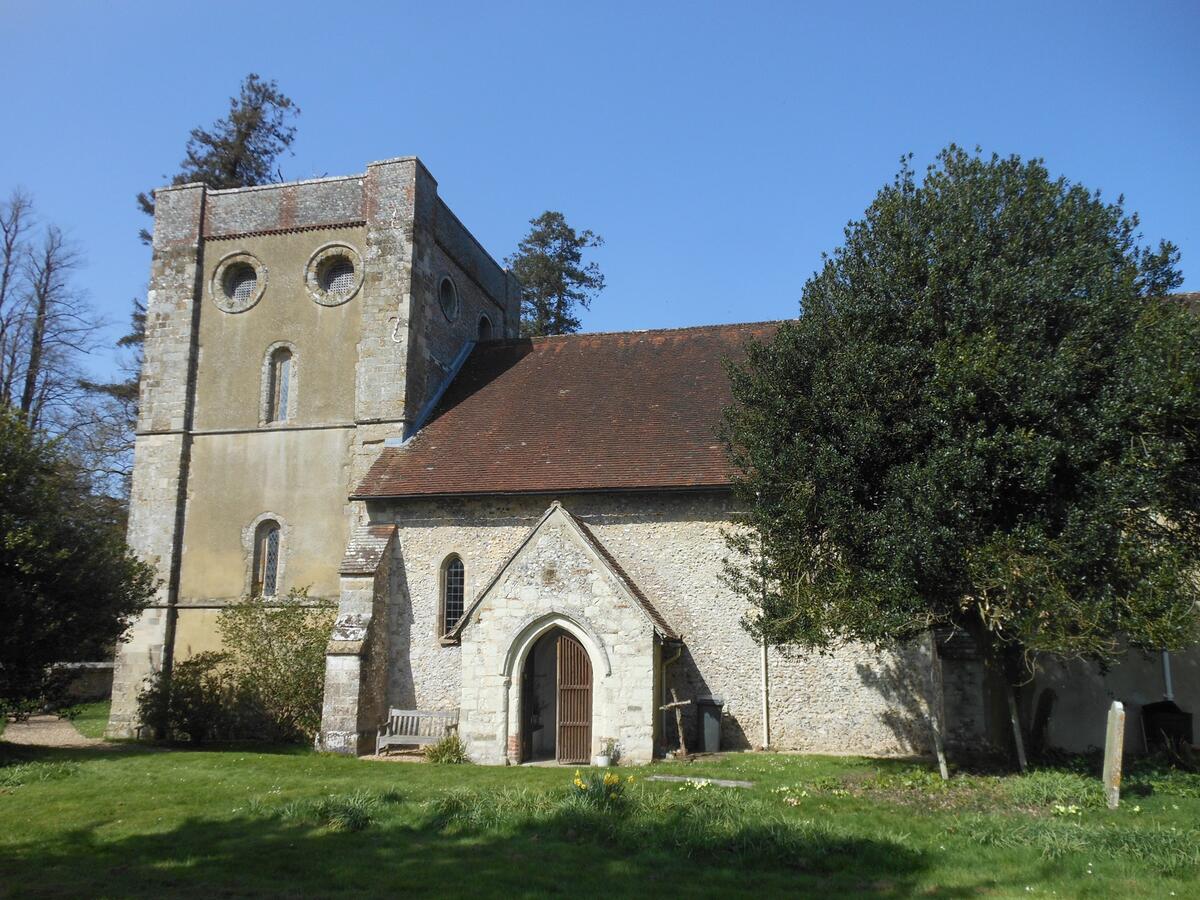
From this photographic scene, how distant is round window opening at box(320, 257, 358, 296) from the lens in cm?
2289

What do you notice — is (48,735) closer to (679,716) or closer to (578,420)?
(578,420)

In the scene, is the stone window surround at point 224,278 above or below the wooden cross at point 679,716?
above

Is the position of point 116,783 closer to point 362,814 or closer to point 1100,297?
point 362,814

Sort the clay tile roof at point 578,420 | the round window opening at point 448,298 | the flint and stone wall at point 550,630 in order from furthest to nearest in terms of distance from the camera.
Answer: the round window opening at point 448,298 < the clay tile roof at point 578,420 < the flint and stone wall at point 550,630

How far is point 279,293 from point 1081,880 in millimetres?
20543

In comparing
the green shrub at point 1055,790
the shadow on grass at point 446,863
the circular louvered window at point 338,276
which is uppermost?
the circular louvered window at point 338,276

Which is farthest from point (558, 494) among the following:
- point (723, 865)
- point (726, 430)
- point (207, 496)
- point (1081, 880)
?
point (1081, 880)

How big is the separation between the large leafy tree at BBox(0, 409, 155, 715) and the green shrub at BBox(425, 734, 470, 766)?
246 inches

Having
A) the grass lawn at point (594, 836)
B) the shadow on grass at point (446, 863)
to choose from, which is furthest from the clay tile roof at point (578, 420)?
the shadow on grass at point (446, 863)

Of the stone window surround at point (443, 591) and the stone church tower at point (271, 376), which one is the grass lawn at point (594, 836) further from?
the stone church tower at point (271, 376)

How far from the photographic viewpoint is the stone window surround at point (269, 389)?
2228 cm

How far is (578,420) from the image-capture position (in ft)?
68.5

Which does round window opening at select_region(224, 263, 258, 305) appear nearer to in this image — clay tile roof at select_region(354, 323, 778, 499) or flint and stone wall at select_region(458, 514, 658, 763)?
clay tile roof at select_region(354, 323, 778, 499)

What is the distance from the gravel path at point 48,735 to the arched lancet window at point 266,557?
14.3 feet
